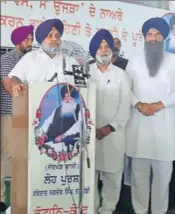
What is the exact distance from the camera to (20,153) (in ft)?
7.56

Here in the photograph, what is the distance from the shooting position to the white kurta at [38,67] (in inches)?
98.0

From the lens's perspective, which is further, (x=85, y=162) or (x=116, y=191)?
(x=116, y=191)

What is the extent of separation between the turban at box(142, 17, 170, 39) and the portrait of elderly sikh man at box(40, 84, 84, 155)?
28.6 inches

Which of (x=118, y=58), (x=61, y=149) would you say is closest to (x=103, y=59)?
(x=118, y=58)

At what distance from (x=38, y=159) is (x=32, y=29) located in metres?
0.84

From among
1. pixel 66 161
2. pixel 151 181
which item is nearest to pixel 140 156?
pixel 151 181

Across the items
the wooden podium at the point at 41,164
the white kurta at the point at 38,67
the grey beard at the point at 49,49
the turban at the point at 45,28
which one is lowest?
the wooden podium at the point at 41,164

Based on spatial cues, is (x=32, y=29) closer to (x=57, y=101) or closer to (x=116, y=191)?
(x=57, y=101)

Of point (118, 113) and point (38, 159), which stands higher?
point (118, 113)

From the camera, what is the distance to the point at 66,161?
234 centimetres

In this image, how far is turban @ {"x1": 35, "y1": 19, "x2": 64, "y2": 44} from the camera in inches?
102

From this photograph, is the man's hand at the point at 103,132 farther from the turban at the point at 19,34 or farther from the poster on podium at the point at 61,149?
the turban at the point at 19,34

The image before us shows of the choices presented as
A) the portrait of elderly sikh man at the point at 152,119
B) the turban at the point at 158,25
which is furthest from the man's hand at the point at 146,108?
the turban at the point at 158,25

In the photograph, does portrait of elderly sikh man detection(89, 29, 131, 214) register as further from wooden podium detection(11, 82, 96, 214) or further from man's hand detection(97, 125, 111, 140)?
wooden podium detection(11, 82, 96, 214)
